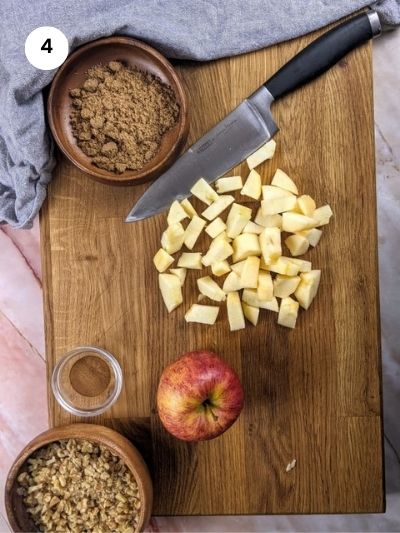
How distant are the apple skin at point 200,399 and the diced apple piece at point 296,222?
1.03 ft

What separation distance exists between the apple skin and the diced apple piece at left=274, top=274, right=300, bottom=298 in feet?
0.66

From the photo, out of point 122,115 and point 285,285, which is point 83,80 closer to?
point 122,115

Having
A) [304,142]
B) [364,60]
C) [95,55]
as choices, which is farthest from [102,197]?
[364,60]

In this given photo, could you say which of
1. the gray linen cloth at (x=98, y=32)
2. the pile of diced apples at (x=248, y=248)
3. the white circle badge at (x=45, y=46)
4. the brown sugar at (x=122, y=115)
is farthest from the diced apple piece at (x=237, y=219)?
the white circle badge at (x=45, y=46)

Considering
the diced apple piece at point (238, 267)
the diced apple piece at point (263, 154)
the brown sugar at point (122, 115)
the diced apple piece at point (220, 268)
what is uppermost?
the brown sugar at point (122, 115)

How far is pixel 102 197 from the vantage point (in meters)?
1.33

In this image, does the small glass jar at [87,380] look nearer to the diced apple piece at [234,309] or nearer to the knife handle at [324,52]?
the diced apple piece at [234,309]

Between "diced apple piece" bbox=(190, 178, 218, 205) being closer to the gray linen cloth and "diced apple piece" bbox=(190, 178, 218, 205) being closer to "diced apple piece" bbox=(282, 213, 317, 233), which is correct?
"diced apple piece" bbox=(282, 213, 317, 233)

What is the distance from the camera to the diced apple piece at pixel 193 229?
131cm

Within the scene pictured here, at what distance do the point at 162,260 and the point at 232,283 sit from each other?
0.15 metres

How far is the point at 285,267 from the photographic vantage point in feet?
4.19

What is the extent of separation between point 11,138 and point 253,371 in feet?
2.27

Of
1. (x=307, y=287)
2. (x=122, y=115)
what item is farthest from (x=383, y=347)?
(x=122, y=115)

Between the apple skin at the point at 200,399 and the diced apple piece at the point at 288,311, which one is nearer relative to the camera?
the apple skin at the point at 200,399
